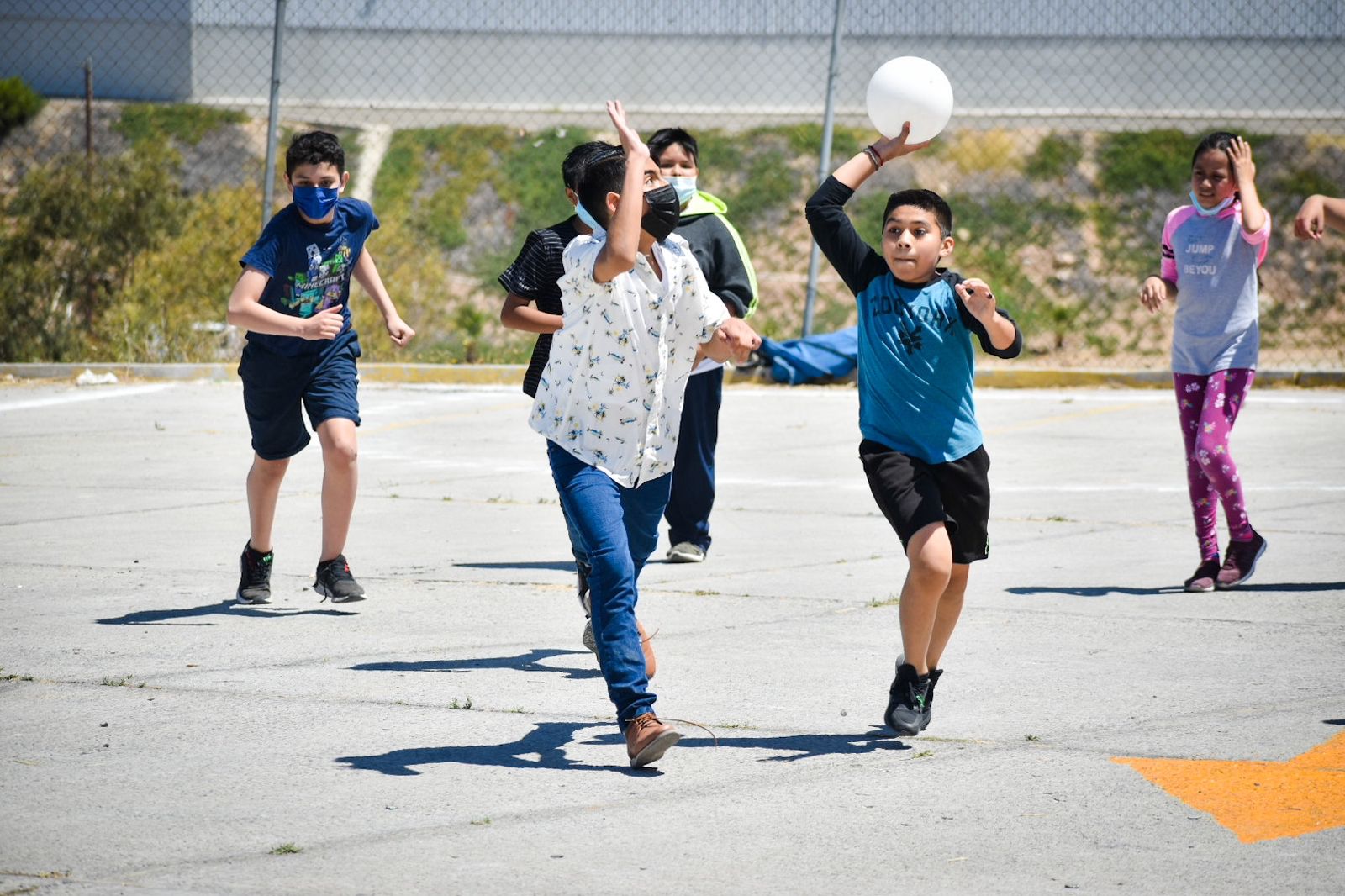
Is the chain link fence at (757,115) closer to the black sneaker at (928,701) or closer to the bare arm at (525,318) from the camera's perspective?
the bare arm at (525,318)

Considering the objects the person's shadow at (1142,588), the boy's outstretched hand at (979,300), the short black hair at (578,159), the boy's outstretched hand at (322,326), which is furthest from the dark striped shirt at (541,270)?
the person's shadow at (1142,588)

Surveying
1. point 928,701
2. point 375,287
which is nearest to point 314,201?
point 375,287

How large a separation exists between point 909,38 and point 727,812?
18.4 meters

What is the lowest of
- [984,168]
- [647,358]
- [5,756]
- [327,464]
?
[5,756]

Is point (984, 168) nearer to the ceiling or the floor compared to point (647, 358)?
nearer to the ceiling

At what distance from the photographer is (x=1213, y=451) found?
735 cm

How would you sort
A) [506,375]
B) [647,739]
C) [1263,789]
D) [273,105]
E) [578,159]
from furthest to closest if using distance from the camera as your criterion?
[506,375] → [273,105] → [578,159] → [647,739] → [1263,789]

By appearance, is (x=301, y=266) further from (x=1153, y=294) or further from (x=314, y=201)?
(x=1153, y=294)

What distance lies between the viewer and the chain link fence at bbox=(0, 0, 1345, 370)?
19984 mm

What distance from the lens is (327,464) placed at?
6.96m

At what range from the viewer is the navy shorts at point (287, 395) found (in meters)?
6.96

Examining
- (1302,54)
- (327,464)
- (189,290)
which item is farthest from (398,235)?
(327,464)

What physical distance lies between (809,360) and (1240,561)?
28.4 feet

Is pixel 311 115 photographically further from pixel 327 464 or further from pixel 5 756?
pixel 5 756
